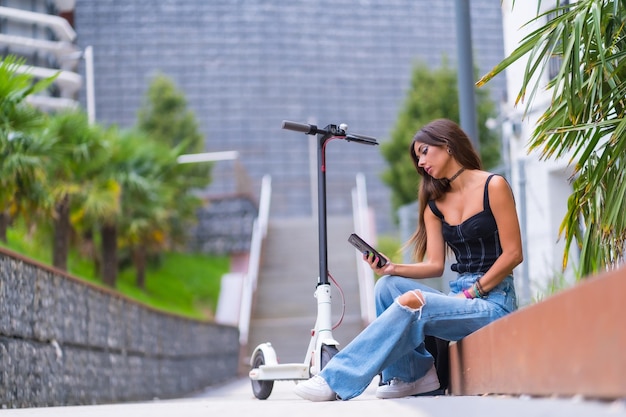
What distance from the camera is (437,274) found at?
463 cm

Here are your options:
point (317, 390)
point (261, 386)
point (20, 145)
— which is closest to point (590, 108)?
point (317, 390)

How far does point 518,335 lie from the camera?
10.1ft

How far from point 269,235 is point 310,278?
3.46 meters

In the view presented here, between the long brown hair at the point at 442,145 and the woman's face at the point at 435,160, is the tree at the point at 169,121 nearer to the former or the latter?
the long brown hair at the point at 442,145

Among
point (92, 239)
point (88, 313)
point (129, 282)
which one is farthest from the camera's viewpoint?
point (129, 282)

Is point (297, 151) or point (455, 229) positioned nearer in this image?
point (455, 229)

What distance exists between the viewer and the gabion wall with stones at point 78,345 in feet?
20.1

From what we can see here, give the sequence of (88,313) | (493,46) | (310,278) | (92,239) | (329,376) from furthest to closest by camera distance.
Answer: (493,46) → (310,278) → (92,239) → (88,313) → (329,376)

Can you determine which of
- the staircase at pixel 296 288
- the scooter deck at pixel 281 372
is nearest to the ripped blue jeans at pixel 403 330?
the scooter deck at pixel 281 372

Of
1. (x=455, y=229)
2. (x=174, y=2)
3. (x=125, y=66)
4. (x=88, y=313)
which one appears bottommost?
(x=88, y=313)

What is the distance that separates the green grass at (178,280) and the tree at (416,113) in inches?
185

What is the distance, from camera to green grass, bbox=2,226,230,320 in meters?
19.0

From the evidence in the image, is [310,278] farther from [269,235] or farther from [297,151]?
[297,151]

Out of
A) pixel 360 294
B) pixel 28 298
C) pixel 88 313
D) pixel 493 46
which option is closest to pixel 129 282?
pixel 360 294
